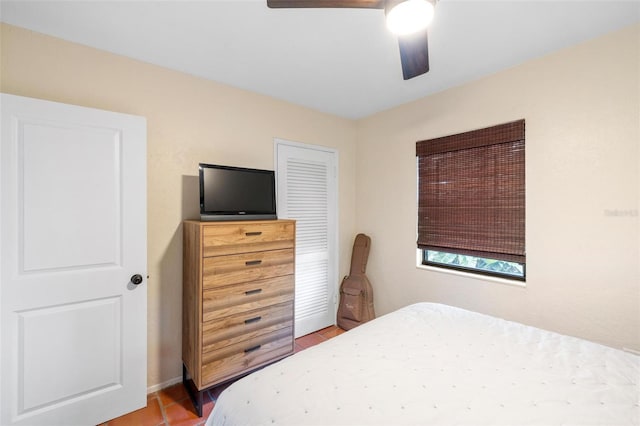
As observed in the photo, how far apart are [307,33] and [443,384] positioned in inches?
76.8

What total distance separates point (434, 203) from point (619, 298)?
1.33 metres

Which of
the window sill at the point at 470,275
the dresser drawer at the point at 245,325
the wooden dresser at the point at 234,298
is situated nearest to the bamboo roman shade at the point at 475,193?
the window sill at the point at 470,275

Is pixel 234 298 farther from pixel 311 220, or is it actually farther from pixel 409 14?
pixel 409 14

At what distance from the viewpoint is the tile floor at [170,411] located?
1803mm

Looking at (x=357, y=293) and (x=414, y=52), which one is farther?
(x=357, y=293)

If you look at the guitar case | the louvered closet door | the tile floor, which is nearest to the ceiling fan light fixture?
the louvered closet door

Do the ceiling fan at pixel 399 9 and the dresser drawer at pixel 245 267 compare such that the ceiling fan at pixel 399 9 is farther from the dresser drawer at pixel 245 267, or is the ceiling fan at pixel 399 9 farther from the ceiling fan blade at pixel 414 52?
the dresser drawer at pixel 245 267

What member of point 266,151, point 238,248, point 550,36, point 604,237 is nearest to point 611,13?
point 550,36

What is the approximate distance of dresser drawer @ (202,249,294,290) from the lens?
1.89 metres

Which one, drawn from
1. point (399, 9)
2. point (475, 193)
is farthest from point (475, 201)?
point (399, 9)

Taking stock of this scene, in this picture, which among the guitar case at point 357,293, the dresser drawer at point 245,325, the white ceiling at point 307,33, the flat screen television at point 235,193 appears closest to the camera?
the white ceiling at point 307,33

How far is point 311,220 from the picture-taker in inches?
118

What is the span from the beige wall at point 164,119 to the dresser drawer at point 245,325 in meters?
0.47

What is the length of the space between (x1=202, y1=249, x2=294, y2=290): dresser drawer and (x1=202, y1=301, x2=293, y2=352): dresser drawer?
0.85ft
